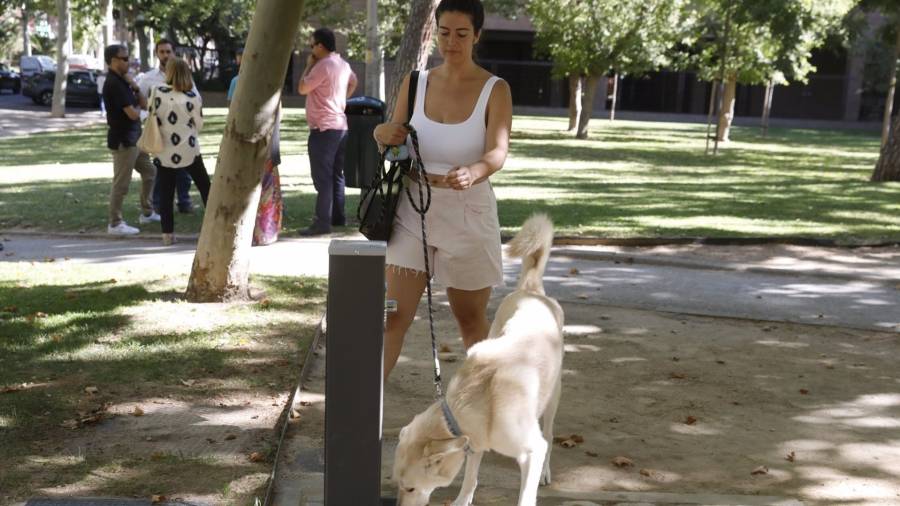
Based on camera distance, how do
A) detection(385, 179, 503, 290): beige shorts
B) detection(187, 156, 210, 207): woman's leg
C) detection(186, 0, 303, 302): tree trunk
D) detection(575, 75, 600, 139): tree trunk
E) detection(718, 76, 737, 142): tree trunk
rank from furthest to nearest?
detection(575, 75, 600, 139): tree trunk, detection(718, 76, 737, 142): tree trunk, detection(187, 156, 210, 207): woman's leg, detection(186, 0, 303, 302): tree trunk, detection(385, 179, 503, 290): beige shorts

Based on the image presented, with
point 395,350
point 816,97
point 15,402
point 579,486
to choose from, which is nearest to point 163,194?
point 15,402

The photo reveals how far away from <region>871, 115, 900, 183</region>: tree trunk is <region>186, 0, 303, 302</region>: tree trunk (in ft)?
49.5

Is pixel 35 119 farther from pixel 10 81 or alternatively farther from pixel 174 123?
pixel 174 123

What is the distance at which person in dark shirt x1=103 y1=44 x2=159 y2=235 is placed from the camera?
10750 millimetres

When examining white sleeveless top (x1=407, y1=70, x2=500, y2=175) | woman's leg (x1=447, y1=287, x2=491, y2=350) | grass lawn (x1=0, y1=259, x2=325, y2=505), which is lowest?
grass lawn (x1=0, y1=259, x2=325, y2=505)

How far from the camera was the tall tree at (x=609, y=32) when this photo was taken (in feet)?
97.7

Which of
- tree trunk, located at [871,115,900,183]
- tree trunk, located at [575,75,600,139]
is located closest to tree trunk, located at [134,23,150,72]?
tree trunk, located at [575,75,600,139]

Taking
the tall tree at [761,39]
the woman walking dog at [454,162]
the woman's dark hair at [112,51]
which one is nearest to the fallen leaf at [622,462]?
the woman walking dog at [454,162]

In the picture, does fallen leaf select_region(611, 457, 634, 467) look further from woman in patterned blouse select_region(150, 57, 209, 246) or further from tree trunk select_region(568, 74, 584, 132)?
tree trunk select_region(568, 74, 584, 132)

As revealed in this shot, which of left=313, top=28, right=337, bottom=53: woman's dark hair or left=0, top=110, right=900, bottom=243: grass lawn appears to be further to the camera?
left=0, top=110, right=900, bottom=243: grass lawn

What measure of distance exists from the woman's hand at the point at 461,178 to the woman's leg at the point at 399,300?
649 millimetres

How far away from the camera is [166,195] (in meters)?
10.0

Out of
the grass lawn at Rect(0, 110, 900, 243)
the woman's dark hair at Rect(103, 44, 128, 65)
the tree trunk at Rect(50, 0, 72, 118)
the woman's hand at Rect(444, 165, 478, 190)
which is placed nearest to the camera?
the woman's hand at Rect(444, 165, 478, 190)

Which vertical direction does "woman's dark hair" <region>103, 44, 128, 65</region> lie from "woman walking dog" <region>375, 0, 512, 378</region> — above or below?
above
